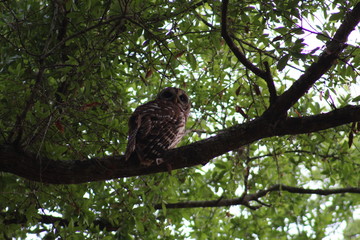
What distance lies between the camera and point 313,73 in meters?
2.96

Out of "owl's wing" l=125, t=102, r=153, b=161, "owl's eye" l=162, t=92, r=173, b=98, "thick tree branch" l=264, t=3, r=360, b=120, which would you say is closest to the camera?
"thick tree branch" l=264, t=3, r=360, b=120

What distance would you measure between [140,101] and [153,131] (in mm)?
2132

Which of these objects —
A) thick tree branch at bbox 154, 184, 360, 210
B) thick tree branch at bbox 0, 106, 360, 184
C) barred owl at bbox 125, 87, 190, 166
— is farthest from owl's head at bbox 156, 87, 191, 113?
thick tree branch at bbox 0, 106, 360, 184

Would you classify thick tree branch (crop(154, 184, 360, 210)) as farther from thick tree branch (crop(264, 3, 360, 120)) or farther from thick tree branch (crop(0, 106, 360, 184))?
thick tree branch (crop(264, 3, 360, 120))

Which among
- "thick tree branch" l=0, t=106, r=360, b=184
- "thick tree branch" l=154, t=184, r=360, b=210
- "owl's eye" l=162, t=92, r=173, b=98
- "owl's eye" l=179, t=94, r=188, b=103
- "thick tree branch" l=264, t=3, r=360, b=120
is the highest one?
"owl's eye" l=162, t=92, r=173, b=98

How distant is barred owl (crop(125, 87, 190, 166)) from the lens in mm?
3277

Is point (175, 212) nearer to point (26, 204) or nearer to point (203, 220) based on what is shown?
point (203, 220)

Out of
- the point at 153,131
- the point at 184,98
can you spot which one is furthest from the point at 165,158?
the point at 184,98

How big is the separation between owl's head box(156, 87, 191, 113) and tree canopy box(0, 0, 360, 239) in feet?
0.64

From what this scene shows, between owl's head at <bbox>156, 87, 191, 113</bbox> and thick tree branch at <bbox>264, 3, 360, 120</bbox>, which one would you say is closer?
thick tree branch at <bbox>264, 3, 360, 120</bbox>

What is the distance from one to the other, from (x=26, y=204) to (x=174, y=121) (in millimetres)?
1483

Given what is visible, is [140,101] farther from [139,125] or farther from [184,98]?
[139,125]

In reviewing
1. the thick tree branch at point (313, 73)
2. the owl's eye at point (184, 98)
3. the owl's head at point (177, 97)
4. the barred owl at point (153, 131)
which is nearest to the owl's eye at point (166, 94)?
the owl's head at point (177, 97)

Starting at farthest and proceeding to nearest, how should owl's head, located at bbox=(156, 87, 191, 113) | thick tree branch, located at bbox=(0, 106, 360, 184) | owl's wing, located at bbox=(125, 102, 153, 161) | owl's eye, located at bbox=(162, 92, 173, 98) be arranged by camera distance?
owl's eye, located at bbox=(162, 92, 173, 98) → owl's head, located at bbox=(156, 87, 191, 113) → owl's wing, located at bbox=(125, 102, 153, 161) → thick tree branch, located at bbox=(0, 106, 360, 184)
